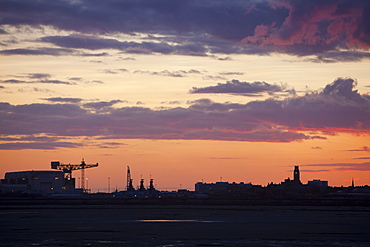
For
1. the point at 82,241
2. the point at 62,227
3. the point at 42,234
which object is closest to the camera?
the point at 82,241

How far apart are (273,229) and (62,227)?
2068cm

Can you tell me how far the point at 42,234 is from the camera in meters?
46.8

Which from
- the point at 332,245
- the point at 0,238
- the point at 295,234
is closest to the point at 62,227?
the point at 0,238

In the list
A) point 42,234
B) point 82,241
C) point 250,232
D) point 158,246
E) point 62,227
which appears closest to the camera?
point 158,246

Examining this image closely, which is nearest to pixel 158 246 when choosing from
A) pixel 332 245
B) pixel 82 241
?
pixel 82 241

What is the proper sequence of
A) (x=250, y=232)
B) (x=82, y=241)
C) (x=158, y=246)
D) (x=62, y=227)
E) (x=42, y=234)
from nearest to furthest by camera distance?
(x=158, y=246) → (x=82, y=241) → (x=42, y=234) → (x=250, y=232) → (x=62, y=227)

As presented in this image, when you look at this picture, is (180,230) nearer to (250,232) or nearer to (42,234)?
(250,232)

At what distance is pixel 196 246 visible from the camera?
39.0m

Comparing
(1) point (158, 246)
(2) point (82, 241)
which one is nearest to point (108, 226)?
(2) point (82, 241)

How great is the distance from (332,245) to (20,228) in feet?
96.4

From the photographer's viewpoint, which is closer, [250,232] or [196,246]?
[196,246]

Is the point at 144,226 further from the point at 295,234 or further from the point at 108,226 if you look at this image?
the point at 295,234

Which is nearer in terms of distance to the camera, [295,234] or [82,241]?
[82,241]

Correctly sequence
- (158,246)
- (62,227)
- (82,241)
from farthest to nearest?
(62,227), (82,241), (158,246)
